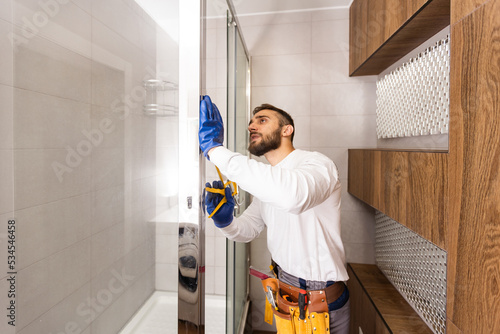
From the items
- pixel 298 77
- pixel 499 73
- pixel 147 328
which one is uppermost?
pixel 298 77

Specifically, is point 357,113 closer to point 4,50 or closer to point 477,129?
point 477,129

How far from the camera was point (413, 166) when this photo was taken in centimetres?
104

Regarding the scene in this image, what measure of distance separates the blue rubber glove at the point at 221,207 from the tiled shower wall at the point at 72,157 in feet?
1.61

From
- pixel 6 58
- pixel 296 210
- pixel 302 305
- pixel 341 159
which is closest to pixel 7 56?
pixel 6 58

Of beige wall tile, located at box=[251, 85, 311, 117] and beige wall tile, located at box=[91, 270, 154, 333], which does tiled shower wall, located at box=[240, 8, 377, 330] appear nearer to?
beige wall tile, located at box=[251, 85, 311, 117]

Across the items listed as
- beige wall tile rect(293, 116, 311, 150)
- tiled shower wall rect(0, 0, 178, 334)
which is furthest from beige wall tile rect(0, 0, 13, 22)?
beige wall tile rect(293, 116, 311, 150)

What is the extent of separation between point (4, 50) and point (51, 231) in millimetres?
270

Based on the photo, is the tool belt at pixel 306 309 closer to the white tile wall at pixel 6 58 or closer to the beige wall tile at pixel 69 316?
the beige wall tile at pixel 69 316

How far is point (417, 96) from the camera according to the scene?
52.2 inches

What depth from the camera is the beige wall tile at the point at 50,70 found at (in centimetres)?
41

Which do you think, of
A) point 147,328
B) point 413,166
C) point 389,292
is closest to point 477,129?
point 413,166

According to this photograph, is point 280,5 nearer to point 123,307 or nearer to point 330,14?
point 330,14

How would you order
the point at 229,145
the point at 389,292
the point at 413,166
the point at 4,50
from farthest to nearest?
the point at 389,292
the point at 229,145
the point at 413,166
the point at 4,50

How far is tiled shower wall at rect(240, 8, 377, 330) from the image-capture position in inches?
77.2
